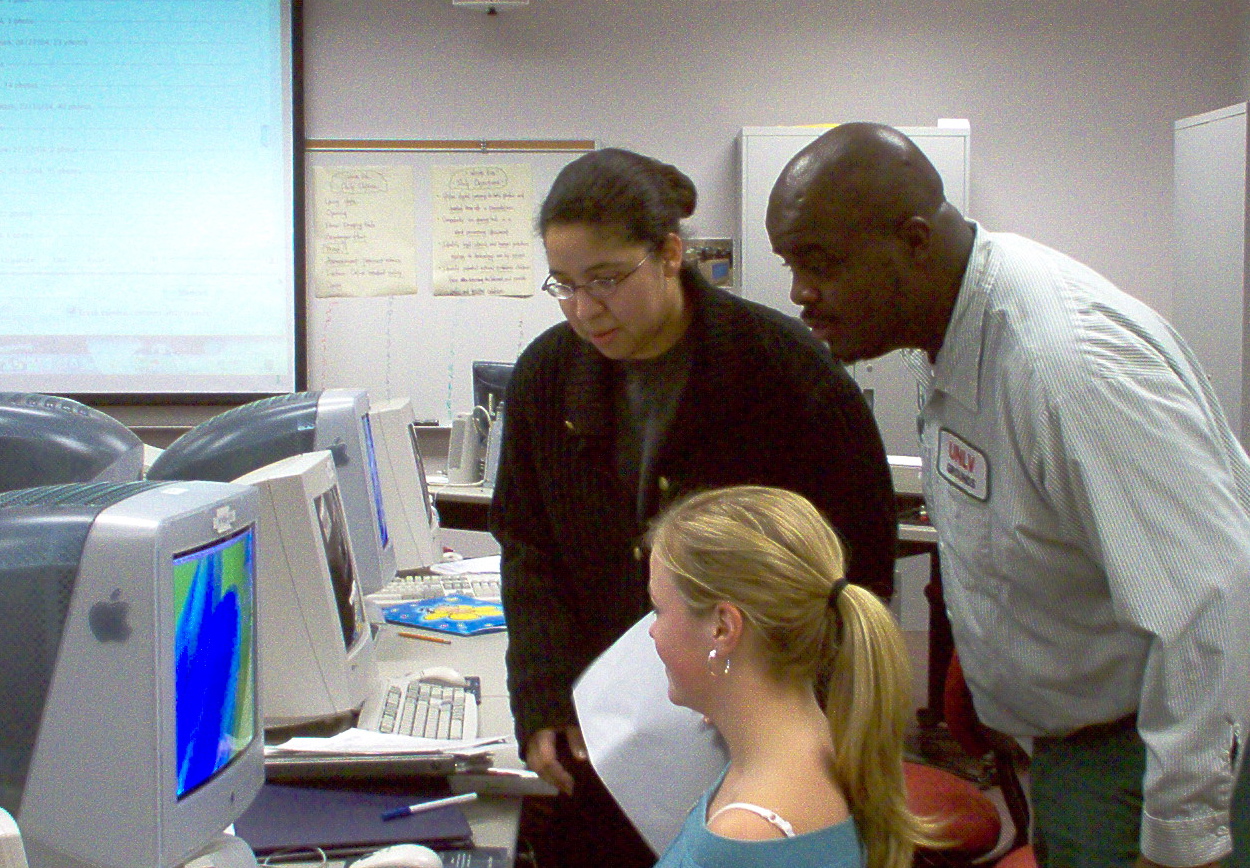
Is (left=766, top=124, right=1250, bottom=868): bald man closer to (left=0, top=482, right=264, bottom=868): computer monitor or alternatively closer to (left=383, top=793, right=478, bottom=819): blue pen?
(left=383, top=793, right=478, bottom=819): blue pen

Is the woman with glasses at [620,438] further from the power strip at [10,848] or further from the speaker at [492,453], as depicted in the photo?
the speaker at [492,453]

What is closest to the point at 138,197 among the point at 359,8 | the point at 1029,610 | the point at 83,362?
the point at 83,362

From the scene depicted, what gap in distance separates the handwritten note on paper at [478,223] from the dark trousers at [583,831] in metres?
3.22

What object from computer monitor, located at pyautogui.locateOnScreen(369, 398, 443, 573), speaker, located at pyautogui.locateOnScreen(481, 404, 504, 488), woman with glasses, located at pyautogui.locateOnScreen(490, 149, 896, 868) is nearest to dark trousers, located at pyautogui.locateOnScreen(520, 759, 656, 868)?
woman with glasses, located at pyautogui.locateOnScreen(490, 149, 896, 868)

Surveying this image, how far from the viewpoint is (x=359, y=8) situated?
4.59m

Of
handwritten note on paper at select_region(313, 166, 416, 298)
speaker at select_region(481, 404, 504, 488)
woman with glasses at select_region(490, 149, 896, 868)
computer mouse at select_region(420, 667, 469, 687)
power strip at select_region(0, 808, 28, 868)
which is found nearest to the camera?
power strip at select_region(0, 808, 28, 868)

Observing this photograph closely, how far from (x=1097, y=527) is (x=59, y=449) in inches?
53.8

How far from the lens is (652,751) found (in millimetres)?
1243

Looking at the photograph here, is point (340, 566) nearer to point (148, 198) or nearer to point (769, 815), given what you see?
point (769, 815)

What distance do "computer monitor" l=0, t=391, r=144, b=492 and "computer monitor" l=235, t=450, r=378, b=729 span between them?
20cm

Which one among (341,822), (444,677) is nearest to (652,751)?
(341,822)

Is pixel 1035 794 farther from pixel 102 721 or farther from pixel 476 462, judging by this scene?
pixel 476 462

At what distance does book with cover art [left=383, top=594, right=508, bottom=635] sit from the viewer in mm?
2357

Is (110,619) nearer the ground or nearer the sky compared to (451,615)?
nearer the sky
